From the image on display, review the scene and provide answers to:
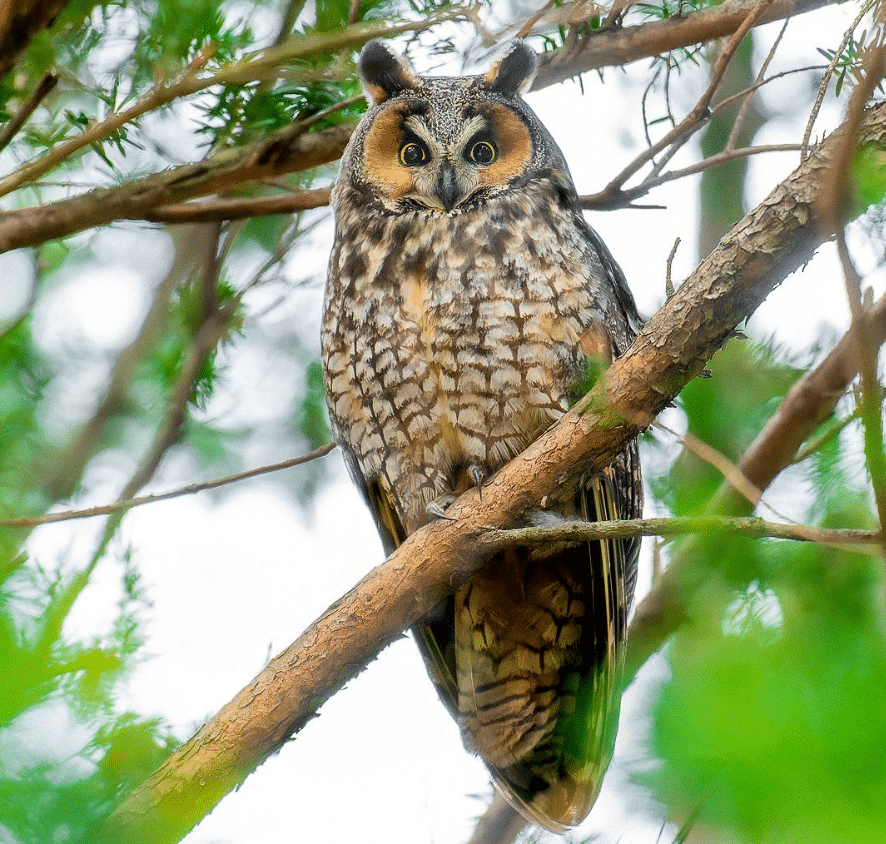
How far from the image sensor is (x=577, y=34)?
9.05 feet

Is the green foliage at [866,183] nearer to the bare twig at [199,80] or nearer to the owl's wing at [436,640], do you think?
the bare twig at [199,80]

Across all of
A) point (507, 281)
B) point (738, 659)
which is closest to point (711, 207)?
point (507, 281)

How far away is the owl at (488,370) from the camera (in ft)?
8.64

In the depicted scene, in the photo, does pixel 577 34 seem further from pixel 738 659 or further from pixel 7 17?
pixel 738 659

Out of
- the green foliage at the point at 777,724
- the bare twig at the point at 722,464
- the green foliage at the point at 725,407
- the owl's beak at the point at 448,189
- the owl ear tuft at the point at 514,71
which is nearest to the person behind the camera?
the green foliage at the point at 777,724

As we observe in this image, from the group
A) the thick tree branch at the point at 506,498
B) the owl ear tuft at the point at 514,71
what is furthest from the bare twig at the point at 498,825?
the owl ear tuft at the point at 514,71

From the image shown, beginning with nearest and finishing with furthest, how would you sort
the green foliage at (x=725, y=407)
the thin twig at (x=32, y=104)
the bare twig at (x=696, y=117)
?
→ the green foliage at (x=725, y=407) → the thin twig at (x=32, y=104) → the bare twig at (x=696, y=117)

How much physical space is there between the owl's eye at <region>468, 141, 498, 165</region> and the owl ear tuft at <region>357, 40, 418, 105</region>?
0.31 metres

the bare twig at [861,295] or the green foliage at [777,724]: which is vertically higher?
the bare twig at [861,295]

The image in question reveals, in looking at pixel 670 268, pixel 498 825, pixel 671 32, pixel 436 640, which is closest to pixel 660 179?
pixel 671 32

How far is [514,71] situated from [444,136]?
0.32m

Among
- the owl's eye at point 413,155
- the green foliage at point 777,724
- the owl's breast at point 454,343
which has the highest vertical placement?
the owl's eye at point 413,155

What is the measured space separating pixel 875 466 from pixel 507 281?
1594 millimetres

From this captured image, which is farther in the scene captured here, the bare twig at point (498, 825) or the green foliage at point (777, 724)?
the bare twig at point (498, 825)
